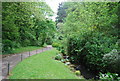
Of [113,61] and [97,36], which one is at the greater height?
[97,36]

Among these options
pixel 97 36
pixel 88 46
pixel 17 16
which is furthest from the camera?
pixel 17 16

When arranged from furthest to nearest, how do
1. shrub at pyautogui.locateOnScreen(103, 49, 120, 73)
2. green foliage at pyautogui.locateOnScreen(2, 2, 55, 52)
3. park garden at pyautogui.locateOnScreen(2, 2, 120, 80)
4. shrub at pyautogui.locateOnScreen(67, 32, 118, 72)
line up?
green foliage at pyautogui.locateOnScreen(2, 2, 55, 52), shrub at pyautogui.locateOnScreen(67, 32, 118, 72), park garden at pyautogui.locateOnScreen(2, 2, 120, 80), shrub at pyautogui.locateOnScreen(103, 49, 120, 73)

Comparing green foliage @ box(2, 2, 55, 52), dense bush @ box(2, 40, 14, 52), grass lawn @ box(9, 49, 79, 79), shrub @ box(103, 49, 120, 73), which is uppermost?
green foliage @ box(2, 2, 55, 52)

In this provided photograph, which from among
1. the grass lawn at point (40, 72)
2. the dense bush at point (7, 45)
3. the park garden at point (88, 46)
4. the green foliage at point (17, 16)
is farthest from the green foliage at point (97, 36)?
the dense bush at point (7, 45)

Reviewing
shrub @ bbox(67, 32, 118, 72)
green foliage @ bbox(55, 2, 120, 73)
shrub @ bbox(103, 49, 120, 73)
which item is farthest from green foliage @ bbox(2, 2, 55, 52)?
shrub @ bbox(103, 49, 120, 73)

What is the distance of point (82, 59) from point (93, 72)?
1486mm

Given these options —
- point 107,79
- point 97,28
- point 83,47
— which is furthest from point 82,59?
point 107,79

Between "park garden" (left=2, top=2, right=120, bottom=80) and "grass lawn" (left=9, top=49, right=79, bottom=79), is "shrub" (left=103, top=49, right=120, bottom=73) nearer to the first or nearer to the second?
"park garden" (left=2, top=2, right=120, bottom=80)

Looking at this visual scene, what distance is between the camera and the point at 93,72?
22.4 ft

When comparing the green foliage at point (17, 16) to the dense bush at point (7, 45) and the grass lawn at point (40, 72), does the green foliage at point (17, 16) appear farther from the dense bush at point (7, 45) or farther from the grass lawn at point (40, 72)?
the grass lawn at point (40, 72)

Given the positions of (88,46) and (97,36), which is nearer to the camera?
(88,46)

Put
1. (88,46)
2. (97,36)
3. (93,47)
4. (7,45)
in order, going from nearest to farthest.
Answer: (93,47), (88,46), (97,36), (7,45)

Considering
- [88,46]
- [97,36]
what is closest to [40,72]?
[88,46]

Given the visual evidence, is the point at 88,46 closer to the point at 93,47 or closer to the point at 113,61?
the point at 93,47
